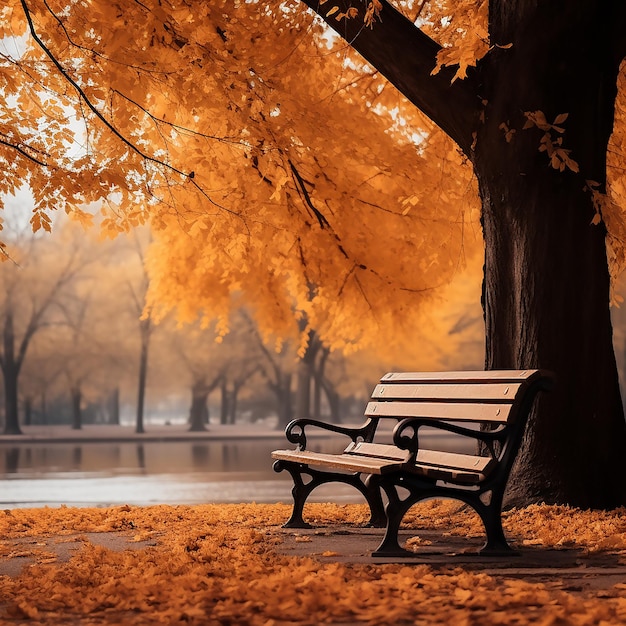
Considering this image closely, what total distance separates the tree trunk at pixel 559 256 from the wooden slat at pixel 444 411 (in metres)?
1.02

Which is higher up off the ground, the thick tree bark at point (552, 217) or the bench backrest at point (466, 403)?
the thick tree bark at point (552, 217)

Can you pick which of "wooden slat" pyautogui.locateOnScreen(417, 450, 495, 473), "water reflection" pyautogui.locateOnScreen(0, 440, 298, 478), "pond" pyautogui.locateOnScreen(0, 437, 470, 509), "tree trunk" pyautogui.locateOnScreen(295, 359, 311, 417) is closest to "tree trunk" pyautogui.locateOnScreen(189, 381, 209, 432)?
"tree trunk" pyautogui.locateOnScreen(295, 359, 311, 417)

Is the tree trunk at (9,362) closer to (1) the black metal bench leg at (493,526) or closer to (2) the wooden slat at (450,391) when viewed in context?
(2) the wooden slat at (450,391)

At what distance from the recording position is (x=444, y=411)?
6383 mm

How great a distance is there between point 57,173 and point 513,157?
11.8ft

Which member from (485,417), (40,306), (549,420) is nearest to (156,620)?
(485,417)

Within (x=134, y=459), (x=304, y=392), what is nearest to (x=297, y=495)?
(x=134, y=459)

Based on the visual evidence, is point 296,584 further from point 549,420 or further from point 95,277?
point 95,277

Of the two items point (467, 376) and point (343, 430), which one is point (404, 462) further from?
point (343, 430)

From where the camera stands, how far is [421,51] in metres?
7.48

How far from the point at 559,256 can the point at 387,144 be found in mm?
3931

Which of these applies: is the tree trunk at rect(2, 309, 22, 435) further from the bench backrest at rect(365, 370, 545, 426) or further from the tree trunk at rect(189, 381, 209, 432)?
the bench backrest at rect(365, 370, 545, 426)

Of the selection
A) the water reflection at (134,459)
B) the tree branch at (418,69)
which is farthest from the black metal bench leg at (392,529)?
the water reflection at (134,459)

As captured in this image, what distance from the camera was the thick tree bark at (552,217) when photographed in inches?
280
